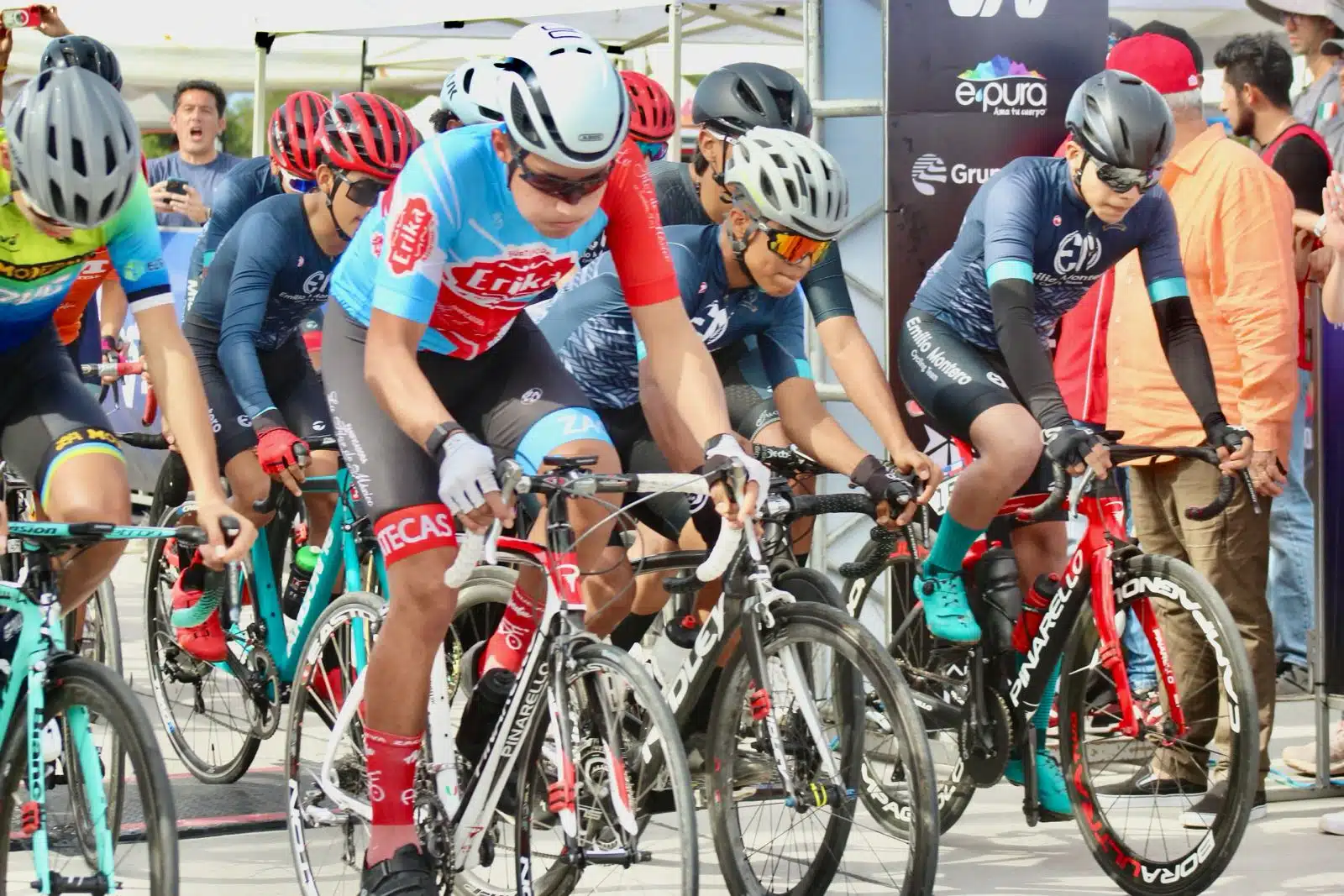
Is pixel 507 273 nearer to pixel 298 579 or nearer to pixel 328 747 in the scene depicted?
pixel 328 747

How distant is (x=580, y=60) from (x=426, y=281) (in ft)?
1.93

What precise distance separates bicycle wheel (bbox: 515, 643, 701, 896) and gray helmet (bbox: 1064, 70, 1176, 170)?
2251mm

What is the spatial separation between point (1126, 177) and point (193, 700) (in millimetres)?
4076

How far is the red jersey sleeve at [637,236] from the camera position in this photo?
4.52 metres

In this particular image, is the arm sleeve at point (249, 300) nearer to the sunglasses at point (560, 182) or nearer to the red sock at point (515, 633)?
the red sock at point (515, 633)

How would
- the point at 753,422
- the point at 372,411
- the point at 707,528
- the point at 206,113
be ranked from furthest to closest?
1. the point at 206,113
2. the point at 753,422
3. the point at 707,528
4. the point at 372,411

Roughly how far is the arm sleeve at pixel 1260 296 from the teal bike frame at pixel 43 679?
3.69 m

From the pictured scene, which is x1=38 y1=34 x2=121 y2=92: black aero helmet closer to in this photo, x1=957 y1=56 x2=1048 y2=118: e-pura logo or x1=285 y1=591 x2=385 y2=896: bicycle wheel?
x1=285 y1=591 x2=385 y2=896: bicycle wheel

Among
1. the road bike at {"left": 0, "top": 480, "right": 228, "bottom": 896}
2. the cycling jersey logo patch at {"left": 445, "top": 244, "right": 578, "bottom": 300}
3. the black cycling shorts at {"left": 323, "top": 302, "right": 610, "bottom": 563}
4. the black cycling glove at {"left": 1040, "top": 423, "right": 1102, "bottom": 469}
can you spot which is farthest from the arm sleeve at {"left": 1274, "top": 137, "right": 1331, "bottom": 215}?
the road bike at {"left": 0, "top": 480, "right": 228, "bottom": 896}

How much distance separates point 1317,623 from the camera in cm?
638

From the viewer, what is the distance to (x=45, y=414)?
15.6 ft

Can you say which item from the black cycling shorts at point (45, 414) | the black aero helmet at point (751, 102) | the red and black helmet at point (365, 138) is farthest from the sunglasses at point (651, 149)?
the black cycling shorts at point (45, 414)

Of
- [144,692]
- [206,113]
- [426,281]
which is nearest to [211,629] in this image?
[144,692]

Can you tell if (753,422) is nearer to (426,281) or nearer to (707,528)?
(707,528)
